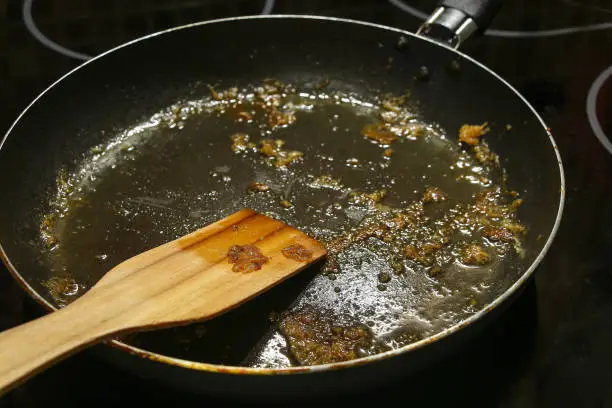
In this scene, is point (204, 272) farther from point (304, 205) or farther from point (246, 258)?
point (304, 205)

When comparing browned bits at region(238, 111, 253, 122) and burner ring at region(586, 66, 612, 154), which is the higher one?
burner ring at region(586, 66, 612, 154)

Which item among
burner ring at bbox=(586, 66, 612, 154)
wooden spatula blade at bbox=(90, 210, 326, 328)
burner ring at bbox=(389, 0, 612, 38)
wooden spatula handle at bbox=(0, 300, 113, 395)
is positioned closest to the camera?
wooden spatula handle at bbox=(0, 300, 113, 395)

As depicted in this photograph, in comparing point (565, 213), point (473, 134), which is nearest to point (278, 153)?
point (473, 134)

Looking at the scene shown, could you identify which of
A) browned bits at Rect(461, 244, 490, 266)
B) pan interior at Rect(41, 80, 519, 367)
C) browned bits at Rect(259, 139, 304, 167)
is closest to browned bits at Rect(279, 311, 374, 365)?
pan interior at Rect(41, 80, 519, 367)

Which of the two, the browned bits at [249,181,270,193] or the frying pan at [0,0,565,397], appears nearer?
the frying pan at [0,0,565,397]

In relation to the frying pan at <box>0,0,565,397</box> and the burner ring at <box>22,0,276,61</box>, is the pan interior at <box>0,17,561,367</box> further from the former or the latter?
the burner ring at <box>22,0,276,61</box>

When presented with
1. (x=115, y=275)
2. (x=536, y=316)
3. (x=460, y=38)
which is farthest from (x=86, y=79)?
(x=536, y=316)

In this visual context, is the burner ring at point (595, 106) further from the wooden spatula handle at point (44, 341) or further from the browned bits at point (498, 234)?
the wooden spatula handle at point (44, 341)

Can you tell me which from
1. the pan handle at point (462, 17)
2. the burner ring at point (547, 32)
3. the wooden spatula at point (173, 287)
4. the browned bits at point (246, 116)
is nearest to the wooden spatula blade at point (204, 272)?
the wooden spatula at point (173, 287)
